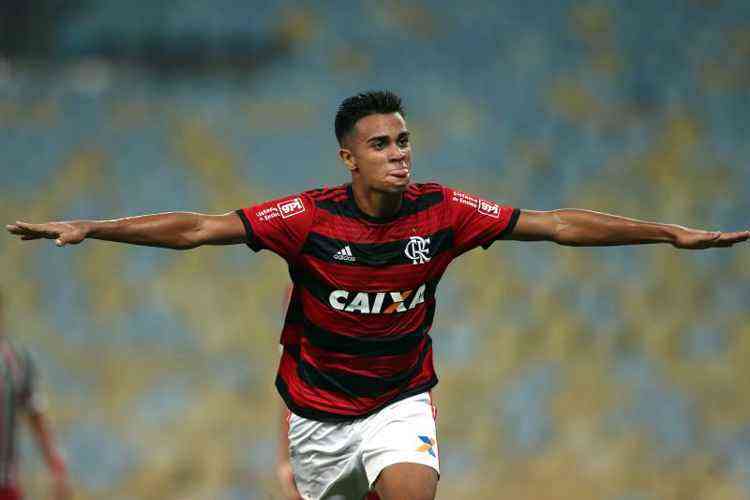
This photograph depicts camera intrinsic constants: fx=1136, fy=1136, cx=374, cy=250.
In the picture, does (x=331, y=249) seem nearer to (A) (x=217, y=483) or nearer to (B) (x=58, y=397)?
(A) (x=217, y=483)

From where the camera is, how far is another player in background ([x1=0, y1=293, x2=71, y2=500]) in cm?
657

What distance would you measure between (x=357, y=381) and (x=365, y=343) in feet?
0.59

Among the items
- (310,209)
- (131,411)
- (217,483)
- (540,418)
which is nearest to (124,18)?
(131,411)

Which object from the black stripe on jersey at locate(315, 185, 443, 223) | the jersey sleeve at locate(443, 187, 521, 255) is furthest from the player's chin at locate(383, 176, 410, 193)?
the jersey sleeve at locate(443, 187, 521, 255)

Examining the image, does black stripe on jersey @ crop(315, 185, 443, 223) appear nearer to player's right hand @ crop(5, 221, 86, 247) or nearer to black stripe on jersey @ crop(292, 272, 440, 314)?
black stripe on jersey @ crop(292, 272, 440, 314)

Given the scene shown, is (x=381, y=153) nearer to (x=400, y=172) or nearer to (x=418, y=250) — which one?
(x=400, y=172)

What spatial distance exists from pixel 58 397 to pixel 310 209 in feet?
19.8

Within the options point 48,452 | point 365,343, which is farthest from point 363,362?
point 48,452

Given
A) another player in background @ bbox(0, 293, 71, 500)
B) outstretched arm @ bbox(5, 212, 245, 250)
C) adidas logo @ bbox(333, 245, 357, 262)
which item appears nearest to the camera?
outstretched arm @ bbox(5, 212, 245, 250)

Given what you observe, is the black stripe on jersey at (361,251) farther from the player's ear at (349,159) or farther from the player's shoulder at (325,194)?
the player's ear at (349,159)

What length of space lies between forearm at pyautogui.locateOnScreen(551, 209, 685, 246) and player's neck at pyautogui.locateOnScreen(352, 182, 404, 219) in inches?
26.7

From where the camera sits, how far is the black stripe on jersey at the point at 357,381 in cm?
471

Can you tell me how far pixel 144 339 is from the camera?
9977mm

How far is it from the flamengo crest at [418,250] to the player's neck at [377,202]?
15 centimetres
